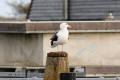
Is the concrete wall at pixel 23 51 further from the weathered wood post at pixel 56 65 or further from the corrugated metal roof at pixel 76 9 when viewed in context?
the weathered wood post at pixel 56 65

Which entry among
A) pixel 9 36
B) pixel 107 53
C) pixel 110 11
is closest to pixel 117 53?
pixel 107 53

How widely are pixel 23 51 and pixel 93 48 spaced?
9.64 feet

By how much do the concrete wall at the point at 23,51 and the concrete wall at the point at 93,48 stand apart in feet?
1.25

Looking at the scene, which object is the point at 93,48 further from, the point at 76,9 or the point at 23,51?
the point at 76,9

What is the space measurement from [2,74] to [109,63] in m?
4.70

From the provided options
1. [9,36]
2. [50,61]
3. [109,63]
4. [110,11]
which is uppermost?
[110,11]

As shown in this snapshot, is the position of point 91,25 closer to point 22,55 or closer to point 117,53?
point 117,53

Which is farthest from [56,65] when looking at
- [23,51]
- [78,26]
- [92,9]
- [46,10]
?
[46,10]

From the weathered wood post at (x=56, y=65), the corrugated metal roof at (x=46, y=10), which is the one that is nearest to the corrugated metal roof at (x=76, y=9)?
the corrugated metal roof at (x=46, y=10)

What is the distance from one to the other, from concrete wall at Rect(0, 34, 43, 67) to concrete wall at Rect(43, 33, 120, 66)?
0.38 metres

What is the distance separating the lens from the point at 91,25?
66.4ft

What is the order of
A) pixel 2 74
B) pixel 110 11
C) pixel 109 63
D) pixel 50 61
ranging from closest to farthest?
pixel 50 61, pixel 2 74, pixel 109 63, pixel 110 11

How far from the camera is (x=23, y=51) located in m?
20.8

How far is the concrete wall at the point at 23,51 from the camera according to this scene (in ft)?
67.8
